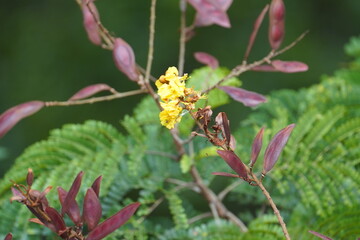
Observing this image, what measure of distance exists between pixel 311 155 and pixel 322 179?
89 mm

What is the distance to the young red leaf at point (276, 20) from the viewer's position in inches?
44.2

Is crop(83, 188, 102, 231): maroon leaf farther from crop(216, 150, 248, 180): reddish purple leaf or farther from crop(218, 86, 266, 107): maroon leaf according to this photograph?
crop(218, 86, 266, 107): maroon leaf

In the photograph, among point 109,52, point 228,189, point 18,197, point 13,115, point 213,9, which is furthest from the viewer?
point 109,52

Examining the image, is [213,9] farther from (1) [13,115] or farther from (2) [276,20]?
(1) [13,115]

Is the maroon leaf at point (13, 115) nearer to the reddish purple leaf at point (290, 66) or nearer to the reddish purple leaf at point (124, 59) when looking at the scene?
the reddish purple leaf at point (124, 59)

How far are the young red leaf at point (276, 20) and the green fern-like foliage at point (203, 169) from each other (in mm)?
239

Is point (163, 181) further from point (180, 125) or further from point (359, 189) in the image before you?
point (359, 189)

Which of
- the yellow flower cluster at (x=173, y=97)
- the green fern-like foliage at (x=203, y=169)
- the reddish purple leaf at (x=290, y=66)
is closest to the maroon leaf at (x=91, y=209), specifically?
the yellow flower cluster at (x=173, y=97)

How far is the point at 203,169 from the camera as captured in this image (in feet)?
4.62

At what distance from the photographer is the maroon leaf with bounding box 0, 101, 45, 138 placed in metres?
1.08

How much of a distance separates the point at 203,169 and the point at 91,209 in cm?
63

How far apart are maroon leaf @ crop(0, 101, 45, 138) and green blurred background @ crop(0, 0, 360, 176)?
7.37 feet

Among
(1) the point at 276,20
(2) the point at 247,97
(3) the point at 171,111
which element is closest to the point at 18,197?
(3) the point at 171,111

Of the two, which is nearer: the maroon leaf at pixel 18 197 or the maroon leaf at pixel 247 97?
the maroon leaf at pixel 18 197
